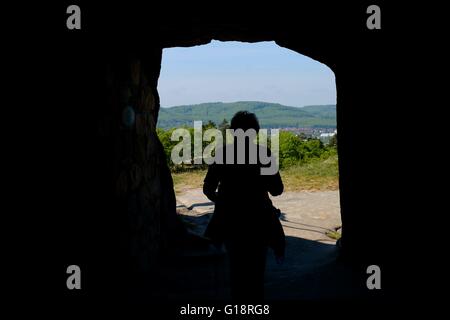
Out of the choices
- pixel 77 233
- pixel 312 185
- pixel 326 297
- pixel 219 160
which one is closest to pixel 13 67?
pixel 77 233

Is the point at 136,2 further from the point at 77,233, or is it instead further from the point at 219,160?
the point at 77,233

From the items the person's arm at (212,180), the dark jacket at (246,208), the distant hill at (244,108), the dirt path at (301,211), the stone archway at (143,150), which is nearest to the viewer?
the dark jacket at (246,208)

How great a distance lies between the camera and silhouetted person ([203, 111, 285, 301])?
289 cm

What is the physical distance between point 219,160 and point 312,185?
975 cm

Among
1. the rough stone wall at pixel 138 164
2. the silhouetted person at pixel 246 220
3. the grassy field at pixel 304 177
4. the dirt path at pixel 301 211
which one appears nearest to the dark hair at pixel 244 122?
the silhouetted person at pixel 246 220

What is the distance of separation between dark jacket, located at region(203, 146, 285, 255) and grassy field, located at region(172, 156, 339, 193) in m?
9.08

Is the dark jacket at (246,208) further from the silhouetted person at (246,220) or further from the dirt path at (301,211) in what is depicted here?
the dirt path at (301,211)

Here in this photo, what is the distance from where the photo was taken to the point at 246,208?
→ 2.93m

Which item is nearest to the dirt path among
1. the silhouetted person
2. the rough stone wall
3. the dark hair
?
the rough stone wall

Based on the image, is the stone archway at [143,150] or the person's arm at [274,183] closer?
the person's arm at [274,183]

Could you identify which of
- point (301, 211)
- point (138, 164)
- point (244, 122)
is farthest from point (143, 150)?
point (301, 211)

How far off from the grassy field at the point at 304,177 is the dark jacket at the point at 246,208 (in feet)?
29.8

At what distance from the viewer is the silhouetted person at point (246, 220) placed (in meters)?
2.89

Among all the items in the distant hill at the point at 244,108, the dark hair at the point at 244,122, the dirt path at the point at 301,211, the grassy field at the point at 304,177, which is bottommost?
the dirt path at the point at 301,211
